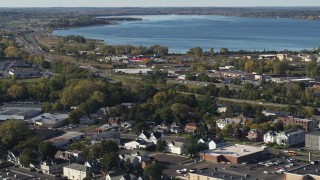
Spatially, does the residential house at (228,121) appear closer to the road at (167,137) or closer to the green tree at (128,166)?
the road at (167,137)

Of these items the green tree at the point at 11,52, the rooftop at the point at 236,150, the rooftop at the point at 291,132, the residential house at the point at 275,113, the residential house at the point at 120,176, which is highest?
the residential house at the point at 120,176

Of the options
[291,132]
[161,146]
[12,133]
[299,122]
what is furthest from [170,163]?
[299,122]

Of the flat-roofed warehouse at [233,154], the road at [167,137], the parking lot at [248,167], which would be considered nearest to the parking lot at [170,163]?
the parking lot at [248,167]

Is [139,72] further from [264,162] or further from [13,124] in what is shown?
[264,162]

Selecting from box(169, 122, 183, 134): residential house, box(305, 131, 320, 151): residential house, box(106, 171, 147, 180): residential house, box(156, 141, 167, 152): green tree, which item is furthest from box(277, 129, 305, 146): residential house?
box(106, 171, 147, 180): residential house

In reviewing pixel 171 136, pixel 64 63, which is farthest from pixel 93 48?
pixel 171 136

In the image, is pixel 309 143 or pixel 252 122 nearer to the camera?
pixel 309 143

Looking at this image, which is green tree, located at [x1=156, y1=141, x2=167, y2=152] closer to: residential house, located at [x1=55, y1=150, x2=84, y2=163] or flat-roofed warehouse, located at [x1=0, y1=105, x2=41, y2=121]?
residential house, located at [x1=55, y1=150, x2=84, y2=163]
